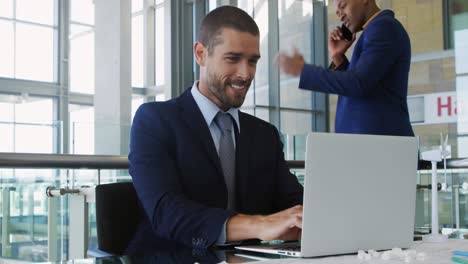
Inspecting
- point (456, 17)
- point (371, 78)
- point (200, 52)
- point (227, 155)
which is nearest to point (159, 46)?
point (456, 17)

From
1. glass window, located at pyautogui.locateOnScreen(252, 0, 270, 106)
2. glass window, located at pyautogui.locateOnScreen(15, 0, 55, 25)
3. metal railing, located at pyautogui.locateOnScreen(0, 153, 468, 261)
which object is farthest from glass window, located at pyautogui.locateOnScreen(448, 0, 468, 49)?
glass window, located at pyautogui.locateOnScreen(15, 0, 55, 25)

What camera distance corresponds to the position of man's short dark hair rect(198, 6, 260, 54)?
1.58m

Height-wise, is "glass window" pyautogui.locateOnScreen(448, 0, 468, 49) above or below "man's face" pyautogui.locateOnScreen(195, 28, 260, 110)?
above

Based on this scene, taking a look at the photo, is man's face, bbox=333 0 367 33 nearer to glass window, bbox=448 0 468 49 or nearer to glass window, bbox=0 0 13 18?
glass window, bbox=448 0 468 49

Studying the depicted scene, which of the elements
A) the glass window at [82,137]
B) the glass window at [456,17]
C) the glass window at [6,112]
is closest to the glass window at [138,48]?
the glass window at [6,112]

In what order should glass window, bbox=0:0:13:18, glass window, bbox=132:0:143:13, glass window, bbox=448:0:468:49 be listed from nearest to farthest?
glass window, bbox=448:0:468:49, glass window, bbox=0:0:13:18, glass window, bbox=132:0:143:13

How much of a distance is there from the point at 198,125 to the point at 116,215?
0.31 metres

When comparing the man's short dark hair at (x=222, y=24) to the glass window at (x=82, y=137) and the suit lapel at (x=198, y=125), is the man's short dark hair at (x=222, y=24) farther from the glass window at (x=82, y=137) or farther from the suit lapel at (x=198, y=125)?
the glass window at (x=82, y=137)

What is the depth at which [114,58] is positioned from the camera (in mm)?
8016

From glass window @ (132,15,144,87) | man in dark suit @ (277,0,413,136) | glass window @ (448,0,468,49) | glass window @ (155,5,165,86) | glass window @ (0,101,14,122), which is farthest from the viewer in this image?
glass window @ (132,15,144,87)

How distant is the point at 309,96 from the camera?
832 centimetres

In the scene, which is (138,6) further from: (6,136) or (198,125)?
(198,125)

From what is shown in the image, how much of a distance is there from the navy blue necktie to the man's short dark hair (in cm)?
19

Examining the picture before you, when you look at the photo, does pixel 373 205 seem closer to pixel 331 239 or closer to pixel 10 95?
pixel 331 239
